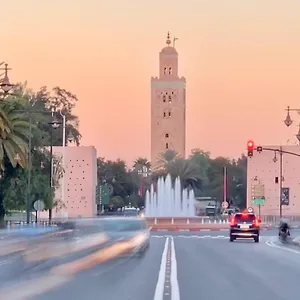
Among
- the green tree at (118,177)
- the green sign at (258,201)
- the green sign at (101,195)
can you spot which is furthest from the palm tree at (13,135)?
the green tree at (118,177)

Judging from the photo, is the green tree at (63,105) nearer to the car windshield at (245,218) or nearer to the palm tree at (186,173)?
the palm tree at (186,173)

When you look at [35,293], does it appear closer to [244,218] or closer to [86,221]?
[86,221]

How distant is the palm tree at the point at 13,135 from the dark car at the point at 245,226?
577 inches

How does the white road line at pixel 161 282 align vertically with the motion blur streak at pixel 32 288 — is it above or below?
below

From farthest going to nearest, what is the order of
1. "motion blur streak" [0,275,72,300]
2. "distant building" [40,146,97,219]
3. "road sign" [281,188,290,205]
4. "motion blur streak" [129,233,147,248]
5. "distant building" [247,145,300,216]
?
"distant building" [247,145,300,216]
"road sign" [281,188,290,205]
"distant building" [40,146,97,219]
"motion blur streak" [129,233,147,248]
"motion blur streak" [0,275,72,300]

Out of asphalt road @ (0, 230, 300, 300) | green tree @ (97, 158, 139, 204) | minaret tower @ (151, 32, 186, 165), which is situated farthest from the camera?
minaret tower @ (151, 32, 186, 165)

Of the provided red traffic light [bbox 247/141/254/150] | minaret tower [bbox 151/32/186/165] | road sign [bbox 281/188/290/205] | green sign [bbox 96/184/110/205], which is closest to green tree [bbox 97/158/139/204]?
minaret tower [bbox 151/32/186/165]

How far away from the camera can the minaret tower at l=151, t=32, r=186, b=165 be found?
192000mm

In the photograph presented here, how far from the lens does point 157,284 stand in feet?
80.9

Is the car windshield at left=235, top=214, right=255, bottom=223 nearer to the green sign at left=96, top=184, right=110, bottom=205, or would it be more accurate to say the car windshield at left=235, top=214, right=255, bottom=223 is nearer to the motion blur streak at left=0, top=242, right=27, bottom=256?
the motion blur streak at left=0, top=242, right=27, bottom=256

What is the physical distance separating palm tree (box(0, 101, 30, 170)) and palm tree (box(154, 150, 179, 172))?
109607mm

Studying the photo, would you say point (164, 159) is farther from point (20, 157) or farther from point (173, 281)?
point (173, 281)

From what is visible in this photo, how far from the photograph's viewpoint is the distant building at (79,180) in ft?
326

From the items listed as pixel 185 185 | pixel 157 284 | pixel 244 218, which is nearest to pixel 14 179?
pixel 244 218
